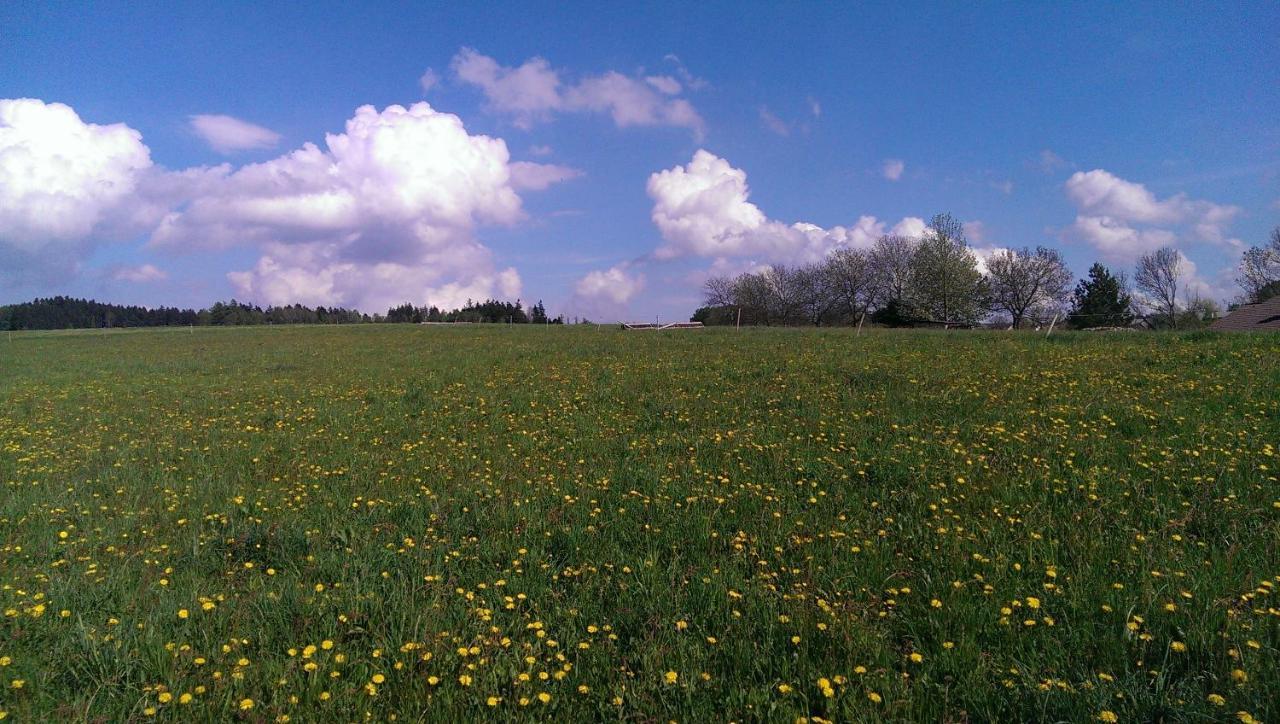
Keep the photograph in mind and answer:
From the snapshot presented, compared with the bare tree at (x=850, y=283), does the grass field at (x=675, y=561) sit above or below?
below

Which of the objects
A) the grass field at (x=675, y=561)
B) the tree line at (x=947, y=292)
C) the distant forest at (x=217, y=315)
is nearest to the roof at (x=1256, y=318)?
the tree line at (x=947, y=292)

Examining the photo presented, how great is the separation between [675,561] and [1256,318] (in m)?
64.8

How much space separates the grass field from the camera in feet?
11.3

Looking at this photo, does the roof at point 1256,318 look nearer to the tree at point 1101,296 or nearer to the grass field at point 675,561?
the tree at point 1101,296

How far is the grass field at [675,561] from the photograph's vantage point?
3459mm

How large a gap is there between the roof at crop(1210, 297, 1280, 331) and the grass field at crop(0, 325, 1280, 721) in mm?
48968

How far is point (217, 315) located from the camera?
130 m

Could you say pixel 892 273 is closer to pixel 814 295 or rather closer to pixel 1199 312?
pixel 814 295

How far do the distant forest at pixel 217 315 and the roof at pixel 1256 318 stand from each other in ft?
295

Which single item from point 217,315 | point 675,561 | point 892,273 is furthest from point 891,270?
point 217,315

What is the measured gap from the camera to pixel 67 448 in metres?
9.81

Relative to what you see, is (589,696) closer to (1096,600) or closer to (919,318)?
(1096,600)

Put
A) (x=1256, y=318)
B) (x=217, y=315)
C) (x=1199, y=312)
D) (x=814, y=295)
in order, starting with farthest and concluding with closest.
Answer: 1. (x=217, y=315)
2. (x=814, y=295)
3. (x=1199, y=312)
4. (x=1256, y=318)

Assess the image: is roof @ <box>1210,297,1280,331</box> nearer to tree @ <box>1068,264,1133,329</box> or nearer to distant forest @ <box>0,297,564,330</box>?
tree @ <box>1068,264,1133,329</box>
